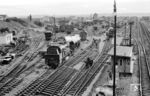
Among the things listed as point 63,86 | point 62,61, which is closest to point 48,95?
point 63,86

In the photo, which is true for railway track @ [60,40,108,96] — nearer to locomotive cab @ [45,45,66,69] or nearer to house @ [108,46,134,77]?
house @ [108,46,134,77]

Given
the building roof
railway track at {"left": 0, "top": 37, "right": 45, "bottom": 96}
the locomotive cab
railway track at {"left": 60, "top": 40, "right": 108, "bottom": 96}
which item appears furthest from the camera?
the locomotive cab

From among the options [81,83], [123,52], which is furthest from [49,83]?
[123,52]

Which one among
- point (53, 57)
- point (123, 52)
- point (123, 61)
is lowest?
point (53, 57)

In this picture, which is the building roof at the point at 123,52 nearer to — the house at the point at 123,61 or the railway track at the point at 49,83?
the house at the point at 123,61

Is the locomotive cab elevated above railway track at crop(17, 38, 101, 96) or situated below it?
above

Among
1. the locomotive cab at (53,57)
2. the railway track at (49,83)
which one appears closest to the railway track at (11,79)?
the railway track at (49,83)

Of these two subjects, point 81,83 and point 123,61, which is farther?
point 123,61

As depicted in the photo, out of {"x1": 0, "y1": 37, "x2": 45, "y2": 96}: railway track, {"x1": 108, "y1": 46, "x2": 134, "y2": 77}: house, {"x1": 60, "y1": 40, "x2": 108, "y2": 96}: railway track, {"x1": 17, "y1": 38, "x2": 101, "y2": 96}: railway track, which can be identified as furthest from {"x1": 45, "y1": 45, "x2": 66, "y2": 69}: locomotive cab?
{"x1": 108, "y1": 46, "x2": 134, "y2": 77}: house

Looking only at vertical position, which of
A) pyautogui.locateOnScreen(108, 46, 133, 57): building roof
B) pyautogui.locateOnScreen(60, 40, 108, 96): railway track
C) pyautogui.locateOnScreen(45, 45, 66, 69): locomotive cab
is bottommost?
pyautogui.locateOnScreen(60, 40, 108, 96): railway track

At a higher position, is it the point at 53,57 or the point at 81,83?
the point at 53,57

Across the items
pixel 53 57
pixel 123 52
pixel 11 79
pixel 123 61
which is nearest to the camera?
pixel 11 79

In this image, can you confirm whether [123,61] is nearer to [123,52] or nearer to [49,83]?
[123,52]

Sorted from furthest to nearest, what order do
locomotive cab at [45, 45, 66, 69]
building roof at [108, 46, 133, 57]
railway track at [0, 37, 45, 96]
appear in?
locomotive cab at [45, 45, 66, 69], building roof at [108, 46, 133, 57], railway track at [0, 37, 45, 96]
